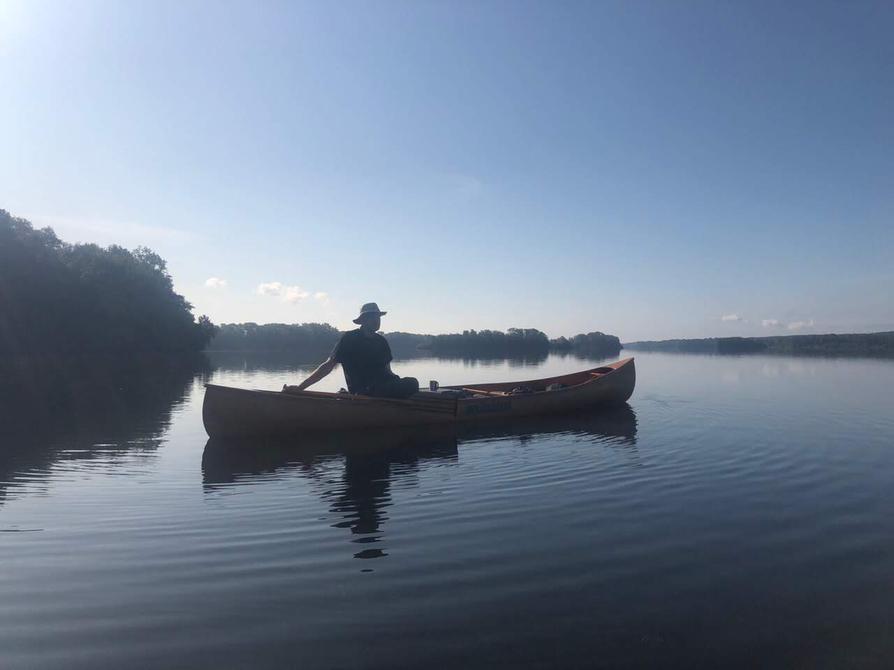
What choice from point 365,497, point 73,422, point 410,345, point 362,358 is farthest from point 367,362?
point 410,345

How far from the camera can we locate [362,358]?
35.6 feet

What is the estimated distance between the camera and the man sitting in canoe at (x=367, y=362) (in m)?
10.4

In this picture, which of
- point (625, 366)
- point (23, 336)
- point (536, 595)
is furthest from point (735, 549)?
point (23, 336)

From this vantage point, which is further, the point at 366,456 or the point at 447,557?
the point at 366,456

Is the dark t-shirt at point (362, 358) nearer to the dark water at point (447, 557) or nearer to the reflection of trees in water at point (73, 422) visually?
the dark water at point (447, 557)

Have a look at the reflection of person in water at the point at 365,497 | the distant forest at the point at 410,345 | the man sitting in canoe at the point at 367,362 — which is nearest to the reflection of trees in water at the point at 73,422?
the man sitting in canoe at the point at 367,362

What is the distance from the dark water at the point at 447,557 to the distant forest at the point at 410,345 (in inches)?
3031

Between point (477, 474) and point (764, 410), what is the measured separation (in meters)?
10.7

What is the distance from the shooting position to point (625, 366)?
15.8 metres

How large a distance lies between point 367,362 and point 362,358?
140 mm

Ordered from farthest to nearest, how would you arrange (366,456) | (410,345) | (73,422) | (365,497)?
(410,345), (73,422), (366,456), (365,497)

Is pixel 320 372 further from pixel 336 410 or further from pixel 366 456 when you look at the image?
pixel 366 456

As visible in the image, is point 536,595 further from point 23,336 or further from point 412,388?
point 23,336

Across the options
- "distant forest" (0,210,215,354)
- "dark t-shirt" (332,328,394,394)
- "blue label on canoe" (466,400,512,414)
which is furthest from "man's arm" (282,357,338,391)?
"distant forest" (0,210,215,354)
